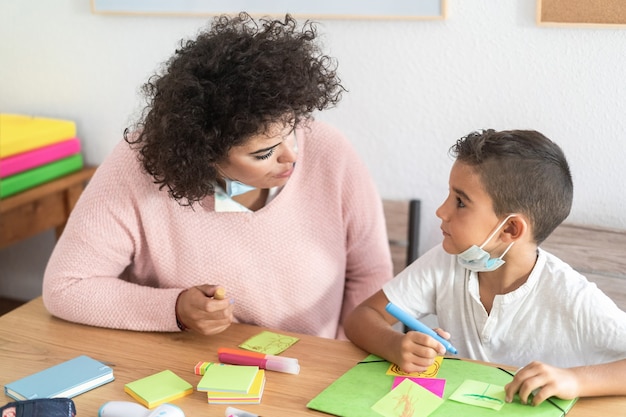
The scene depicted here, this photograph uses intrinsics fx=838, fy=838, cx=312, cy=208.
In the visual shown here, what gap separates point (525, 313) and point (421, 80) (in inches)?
29.6

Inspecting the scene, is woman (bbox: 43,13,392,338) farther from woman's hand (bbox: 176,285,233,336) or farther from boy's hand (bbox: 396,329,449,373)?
boy's hand (bbox: 396,329,449,373)

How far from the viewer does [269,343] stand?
1529mm

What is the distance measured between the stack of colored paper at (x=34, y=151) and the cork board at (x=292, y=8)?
37 cm

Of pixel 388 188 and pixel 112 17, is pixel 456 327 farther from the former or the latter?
pixel 112 17

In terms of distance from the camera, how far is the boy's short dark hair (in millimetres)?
1419

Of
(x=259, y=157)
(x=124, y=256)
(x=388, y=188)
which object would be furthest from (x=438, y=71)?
(x=124, y=256)

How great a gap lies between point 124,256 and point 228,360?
380 millimetres

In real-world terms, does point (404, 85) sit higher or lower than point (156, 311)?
higher

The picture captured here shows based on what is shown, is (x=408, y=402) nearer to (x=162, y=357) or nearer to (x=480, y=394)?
(x=480, y=394)

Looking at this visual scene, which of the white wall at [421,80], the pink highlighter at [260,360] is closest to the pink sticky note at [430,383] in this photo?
the pink highlighter at [260,360]

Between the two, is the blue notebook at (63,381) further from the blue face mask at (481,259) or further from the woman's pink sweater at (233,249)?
the blue face mask at (481,259)

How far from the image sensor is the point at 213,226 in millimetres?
1703

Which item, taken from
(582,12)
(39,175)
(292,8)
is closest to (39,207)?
(39,175)

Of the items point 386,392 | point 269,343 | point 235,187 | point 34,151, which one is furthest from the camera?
point 34,151
